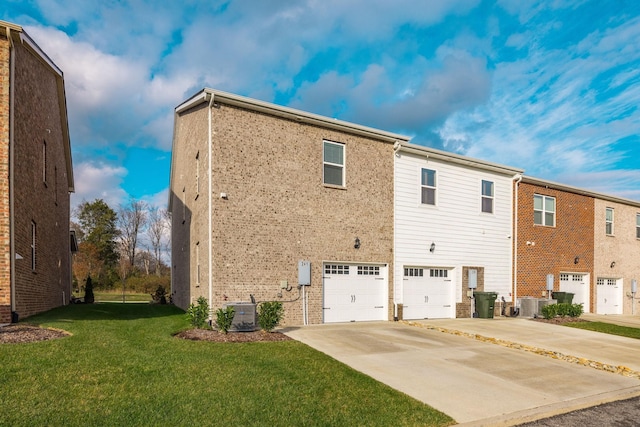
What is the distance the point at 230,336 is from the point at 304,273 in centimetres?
388

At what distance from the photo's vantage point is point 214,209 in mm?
12453

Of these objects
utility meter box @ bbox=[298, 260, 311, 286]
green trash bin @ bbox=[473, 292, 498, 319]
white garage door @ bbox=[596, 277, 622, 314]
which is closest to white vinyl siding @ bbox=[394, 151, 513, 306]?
green trash bin @ bbox=[473, 292, 498, 319]

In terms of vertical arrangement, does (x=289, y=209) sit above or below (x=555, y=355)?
above

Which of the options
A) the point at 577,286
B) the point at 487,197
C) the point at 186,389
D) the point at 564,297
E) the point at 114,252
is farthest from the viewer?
the point at 114,252

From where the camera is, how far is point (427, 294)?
16.6m

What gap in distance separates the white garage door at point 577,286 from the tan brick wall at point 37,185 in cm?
2269

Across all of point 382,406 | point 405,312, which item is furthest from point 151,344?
point 405,312

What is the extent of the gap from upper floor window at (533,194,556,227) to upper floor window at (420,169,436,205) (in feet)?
20.9

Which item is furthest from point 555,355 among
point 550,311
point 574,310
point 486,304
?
point 574,310

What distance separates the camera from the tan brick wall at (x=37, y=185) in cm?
1144

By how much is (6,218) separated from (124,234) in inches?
1871

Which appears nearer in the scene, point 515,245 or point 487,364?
point 487,364

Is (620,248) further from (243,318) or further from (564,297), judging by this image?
(243,318)

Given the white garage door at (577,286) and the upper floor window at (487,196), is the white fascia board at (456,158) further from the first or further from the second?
the white garage door at (577,286)
